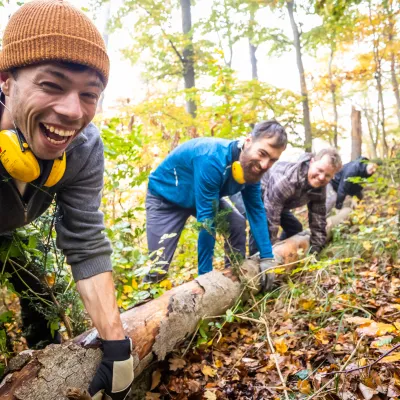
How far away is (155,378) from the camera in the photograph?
2.21 m

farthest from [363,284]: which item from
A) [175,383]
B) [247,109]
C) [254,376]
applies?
[247,109]

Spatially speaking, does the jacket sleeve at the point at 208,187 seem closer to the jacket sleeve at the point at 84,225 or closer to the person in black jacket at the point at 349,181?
the jacket sleeve at the point at 84,225

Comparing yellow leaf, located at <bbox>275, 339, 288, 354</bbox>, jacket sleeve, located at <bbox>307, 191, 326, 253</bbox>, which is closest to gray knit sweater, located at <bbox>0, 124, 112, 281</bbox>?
yellow leaf, located at <bbox>275, 339, 288, 354</bbox>

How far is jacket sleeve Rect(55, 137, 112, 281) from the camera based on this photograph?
1.98 metres

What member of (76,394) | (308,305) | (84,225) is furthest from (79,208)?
(308,305)

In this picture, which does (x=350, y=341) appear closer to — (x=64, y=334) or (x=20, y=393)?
(x=20, y=393)

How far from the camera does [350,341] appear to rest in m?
2.16

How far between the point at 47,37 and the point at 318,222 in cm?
417

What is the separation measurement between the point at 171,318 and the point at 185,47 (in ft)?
24.3

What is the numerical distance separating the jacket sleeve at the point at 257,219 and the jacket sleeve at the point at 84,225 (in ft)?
6.60

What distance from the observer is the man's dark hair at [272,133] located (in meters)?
3.11

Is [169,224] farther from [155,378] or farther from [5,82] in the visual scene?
[5,82]

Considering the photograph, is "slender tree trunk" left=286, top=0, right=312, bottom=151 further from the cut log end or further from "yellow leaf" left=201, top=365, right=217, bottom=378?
the cut log end

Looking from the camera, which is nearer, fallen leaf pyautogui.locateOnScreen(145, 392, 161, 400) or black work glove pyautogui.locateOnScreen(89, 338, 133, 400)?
black work glove pyautogui.locateOnScreen(89, 338, 133, 400)
